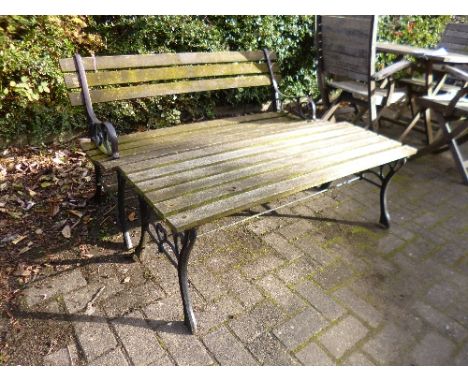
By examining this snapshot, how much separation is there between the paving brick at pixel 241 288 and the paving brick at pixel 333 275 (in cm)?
42

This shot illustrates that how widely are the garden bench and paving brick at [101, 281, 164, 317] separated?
0.29 metres

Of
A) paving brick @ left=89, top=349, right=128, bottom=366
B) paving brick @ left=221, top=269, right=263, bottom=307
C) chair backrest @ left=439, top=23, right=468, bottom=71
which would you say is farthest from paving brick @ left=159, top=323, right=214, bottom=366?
chair backrest @ left=439, top=23, right=468, bottom=71

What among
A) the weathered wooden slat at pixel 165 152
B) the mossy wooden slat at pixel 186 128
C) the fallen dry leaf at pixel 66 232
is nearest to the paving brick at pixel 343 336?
the weathered wooden slat at pixel 165 152

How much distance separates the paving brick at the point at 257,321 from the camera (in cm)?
196

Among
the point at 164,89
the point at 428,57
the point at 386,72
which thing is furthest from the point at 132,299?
the point at 428,57

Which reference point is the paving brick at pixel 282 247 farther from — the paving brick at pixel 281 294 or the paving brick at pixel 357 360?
the paving brick at pixel 357 360

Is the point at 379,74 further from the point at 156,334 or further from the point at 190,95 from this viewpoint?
the point at 156,334

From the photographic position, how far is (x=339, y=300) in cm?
219

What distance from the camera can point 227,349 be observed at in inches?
73.7

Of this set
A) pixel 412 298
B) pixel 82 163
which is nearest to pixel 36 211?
pixel 82 163

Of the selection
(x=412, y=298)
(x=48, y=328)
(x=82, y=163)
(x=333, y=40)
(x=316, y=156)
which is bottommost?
(x=412, y=298)

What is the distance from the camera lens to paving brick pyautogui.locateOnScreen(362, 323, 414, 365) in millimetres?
1876

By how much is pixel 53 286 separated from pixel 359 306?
184 centimetres

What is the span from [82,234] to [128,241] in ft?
1.31
